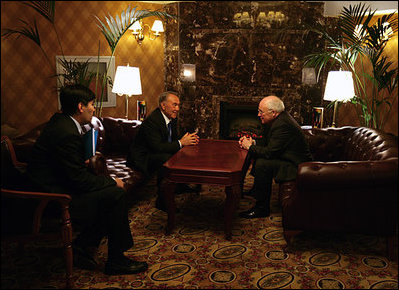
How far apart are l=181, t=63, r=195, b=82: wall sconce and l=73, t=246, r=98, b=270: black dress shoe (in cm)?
413

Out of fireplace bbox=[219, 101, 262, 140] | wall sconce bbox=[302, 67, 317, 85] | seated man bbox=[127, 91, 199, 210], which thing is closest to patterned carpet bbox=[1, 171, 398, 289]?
seated man bbox=[127, 91, 199, 210]

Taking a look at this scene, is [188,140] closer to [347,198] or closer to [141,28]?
[347,198]

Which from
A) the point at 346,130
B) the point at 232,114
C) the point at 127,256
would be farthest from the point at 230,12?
Result: the point at 127,256

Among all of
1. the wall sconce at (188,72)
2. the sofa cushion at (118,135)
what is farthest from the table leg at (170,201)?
the wall sconce at (188,72)

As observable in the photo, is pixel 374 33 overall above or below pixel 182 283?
above

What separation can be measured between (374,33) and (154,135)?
2514mm

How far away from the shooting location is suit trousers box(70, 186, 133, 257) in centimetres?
230

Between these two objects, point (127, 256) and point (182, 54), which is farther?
point (182, 54)

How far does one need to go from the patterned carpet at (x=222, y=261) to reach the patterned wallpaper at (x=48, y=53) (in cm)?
374

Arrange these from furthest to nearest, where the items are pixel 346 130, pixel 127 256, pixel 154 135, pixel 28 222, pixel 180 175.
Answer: pixel 346 130, pixel 154 135, pixel 180 175, pixel 127 256, pixel 28 222

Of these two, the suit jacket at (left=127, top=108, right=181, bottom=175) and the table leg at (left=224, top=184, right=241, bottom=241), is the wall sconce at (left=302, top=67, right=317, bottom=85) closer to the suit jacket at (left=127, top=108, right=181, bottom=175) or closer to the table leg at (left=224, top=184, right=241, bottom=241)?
the suit jacket at (left=127, top=108, right=181, bottom=175)

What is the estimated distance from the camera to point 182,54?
6145mm

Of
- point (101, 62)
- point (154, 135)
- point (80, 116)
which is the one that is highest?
point (101, 62)

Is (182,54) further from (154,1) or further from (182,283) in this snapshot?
(182,283)
